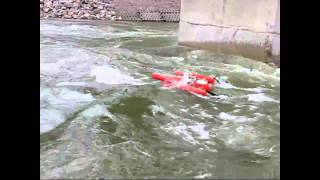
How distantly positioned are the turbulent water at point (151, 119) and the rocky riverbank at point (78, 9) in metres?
11.3

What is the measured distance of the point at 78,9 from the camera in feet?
77.6

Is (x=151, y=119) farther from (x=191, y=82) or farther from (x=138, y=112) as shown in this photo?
(x=191, y=82)

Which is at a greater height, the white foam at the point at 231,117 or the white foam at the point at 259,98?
the white foam at the point at 259,98

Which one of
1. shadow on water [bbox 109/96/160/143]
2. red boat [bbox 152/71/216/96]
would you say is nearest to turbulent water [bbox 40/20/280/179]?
shadow on water [bbox 109/96/160/143]

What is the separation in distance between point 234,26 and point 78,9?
1401 cm

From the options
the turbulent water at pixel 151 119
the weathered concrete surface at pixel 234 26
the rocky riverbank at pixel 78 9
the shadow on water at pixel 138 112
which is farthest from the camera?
the rocky riverbank at pixel 78 9

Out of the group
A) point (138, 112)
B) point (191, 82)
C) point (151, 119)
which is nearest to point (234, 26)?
point (191, 82)

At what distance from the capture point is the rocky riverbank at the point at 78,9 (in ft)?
74.3

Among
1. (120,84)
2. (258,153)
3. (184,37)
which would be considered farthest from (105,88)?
(184,37)

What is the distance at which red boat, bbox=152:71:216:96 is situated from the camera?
7953 millimetres

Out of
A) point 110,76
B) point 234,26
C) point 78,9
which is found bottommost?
point 110,76

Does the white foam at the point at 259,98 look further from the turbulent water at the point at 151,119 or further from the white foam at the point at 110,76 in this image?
the white foam at the point at 110,76

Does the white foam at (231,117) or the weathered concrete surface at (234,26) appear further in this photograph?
the weathered concrete surface at (234,26)

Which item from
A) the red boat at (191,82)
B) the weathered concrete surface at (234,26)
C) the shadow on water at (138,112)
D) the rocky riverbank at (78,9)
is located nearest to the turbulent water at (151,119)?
the shadow on water at (138,112)
